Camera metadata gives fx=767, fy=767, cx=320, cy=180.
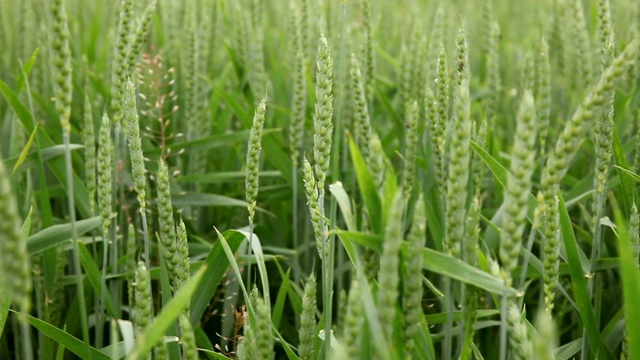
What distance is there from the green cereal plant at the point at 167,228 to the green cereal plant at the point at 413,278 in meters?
0.42

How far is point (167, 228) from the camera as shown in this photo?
1.24 meters

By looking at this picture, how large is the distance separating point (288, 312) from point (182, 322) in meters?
1.08

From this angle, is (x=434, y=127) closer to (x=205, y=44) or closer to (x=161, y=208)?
(x=161, y=208)

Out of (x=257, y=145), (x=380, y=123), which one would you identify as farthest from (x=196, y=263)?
(x=380, y=123)

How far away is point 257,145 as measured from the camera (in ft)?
3.89

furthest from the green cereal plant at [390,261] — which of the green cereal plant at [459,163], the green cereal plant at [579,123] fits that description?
the green cereal plant at [579,123]

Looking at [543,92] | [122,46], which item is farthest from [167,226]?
[543,92]

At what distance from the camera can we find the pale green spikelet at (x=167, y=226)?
4.00 feet

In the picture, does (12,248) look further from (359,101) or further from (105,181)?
(359,101)

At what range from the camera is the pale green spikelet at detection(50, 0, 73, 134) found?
3.06 ft

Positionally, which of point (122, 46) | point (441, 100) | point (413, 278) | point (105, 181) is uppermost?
point (122, 46)

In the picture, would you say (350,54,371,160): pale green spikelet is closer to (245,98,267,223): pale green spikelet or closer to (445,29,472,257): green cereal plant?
(245,98,267,223): pale green spikelet

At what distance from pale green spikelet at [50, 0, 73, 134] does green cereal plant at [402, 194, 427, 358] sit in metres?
0.46

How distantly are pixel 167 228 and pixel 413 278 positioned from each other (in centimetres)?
48
